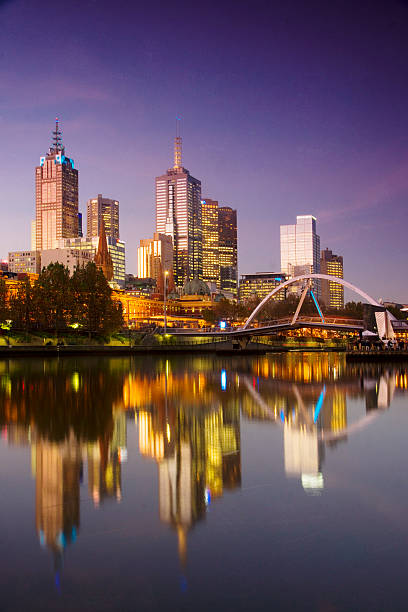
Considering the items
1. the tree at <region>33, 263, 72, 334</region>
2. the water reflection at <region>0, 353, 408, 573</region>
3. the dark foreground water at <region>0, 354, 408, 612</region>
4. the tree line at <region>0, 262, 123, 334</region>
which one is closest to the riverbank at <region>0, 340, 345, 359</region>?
the tree line at <region>0, 262, 123, 334</region>

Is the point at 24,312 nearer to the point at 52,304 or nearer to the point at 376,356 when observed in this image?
the point at 52,304

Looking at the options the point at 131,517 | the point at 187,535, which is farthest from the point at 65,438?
the point at 187,535

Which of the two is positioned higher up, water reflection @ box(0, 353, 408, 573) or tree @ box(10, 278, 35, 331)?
tree @ box(10, 278, 35, 331)

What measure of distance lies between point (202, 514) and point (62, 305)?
288 ft

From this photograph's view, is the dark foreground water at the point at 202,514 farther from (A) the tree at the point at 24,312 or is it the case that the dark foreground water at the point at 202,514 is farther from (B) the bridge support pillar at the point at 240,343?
(B) the bridge support pillar at the point at 240,343

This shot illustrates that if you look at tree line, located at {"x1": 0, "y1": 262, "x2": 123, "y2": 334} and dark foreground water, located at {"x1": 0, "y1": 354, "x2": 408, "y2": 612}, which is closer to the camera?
dark foreground water, located at {"x1": 0, "y1": 354, "x2": 408, "y2": 612}

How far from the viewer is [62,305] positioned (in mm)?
93625

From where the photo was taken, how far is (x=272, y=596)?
247 inches

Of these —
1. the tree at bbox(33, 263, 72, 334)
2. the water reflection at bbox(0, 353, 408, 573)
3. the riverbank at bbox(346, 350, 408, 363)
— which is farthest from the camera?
the tree at bbox(33, 263, 72, 334)

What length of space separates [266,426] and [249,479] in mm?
6497

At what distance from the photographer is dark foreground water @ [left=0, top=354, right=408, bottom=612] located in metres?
6.41

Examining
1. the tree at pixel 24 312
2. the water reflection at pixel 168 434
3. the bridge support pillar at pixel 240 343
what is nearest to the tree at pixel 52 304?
the tree at pixel 24 312

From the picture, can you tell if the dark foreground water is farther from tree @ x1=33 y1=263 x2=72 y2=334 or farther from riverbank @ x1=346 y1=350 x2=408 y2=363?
tree @ x1=33 y1=263 x2=72 y2=334

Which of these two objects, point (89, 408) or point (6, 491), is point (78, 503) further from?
point (89, 408)
